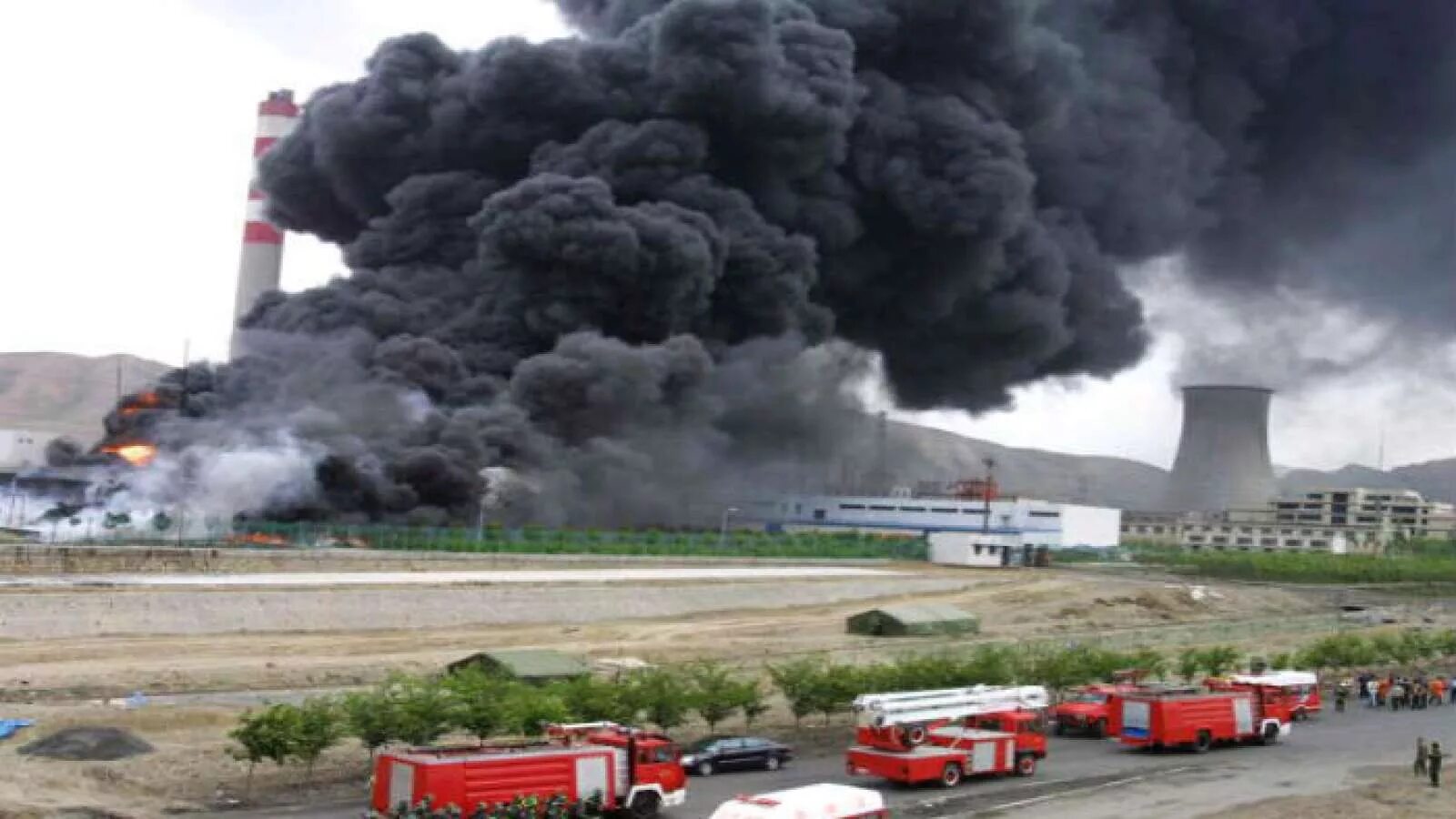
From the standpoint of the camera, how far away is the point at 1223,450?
6225 inches

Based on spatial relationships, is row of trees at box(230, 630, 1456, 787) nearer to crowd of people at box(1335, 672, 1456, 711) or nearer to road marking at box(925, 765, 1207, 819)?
crowd of people at box(1335, 672, 1456, 711)

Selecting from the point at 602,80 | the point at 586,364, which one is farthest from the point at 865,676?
the point at 602,80

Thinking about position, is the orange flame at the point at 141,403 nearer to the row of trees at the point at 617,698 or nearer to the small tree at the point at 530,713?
the row of trees at the point at 617,698

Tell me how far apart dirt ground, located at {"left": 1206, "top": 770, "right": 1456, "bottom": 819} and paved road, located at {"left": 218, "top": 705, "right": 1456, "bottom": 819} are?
803 millimetres

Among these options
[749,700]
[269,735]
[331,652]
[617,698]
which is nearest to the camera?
[269,735]

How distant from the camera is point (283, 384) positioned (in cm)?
8494

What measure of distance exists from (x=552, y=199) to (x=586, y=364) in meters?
10.2

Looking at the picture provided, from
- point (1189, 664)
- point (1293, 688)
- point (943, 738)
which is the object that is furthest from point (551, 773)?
point (1189, 664)

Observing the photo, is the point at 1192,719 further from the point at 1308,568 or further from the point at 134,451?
the point at 1308,568

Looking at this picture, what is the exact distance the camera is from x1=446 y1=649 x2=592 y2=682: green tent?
42.3 m

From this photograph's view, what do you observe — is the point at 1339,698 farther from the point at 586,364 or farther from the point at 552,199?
the point at 552,199

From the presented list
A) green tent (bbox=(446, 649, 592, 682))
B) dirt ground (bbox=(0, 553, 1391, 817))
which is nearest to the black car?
green tent (bbox=(446, 649, 592, 682))

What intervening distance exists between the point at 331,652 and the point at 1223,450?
409 feet

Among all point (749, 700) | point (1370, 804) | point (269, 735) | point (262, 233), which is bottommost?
point (1370, 804)
